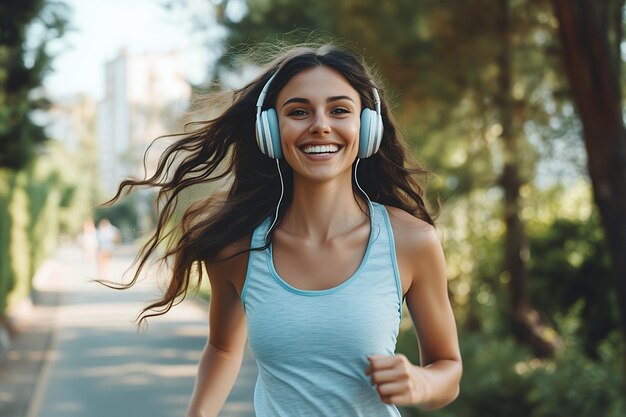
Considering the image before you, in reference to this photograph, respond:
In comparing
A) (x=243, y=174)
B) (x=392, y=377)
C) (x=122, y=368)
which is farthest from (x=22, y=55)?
(x=392, y=377)

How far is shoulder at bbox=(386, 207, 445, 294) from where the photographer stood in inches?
91.9

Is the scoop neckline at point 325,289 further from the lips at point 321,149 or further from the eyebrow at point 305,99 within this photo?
the eyebrow at point 305,99

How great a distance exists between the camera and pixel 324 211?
245cm

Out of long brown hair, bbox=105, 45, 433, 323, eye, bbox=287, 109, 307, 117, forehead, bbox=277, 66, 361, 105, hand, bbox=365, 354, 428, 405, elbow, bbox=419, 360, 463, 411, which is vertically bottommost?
elbow, bbox=419, 360, 463, 411

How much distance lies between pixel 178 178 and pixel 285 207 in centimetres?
43

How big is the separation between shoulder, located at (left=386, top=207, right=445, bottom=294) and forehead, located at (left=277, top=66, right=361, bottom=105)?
14.5 inches

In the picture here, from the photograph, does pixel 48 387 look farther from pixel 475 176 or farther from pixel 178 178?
pixel 178 178

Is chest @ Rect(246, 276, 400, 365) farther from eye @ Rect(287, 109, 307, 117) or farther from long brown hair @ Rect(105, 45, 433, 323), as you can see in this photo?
eye @ Rect(287, 109, 307, 117)

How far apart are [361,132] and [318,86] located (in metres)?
0.16

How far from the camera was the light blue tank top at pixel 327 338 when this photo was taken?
2227mm

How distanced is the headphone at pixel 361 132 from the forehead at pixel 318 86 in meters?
0.05

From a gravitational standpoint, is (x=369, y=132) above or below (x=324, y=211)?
above

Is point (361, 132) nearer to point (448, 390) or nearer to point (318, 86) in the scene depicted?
point (318, 86)

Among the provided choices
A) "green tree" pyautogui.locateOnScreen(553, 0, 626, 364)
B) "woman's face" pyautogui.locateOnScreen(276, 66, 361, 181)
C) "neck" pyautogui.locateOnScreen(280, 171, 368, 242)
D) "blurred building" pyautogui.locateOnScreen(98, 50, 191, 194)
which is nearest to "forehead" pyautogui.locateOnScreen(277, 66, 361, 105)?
"woman's face" pyautogui.locateOnScreen(276, 66, 361, 181)
